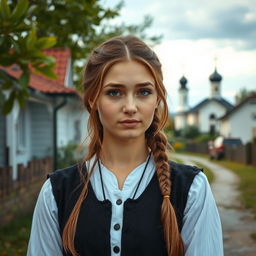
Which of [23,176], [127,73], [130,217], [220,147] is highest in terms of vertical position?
[127,73]

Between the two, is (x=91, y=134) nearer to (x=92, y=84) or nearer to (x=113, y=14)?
(x=92, y=84)

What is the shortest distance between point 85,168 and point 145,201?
0.35 m

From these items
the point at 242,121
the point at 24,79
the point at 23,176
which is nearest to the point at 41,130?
the point at 23,176

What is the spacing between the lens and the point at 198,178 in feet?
6.48

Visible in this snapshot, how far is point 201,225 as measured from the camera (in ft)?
6.20

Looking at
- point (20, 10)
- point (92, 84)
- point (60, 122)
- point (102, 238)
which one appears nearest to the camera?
point (102, 238)

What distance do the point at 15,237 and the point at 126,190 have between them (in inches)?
212

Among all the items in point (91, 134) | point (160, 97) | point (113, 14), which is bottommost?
point (91, 134)

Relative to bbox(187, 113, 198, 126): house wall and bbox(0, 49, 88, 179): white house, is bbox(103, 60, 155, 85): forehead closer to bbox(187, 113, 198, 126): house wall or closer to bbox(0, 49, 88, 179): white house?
bbox(0, 49, 88, 179): white house

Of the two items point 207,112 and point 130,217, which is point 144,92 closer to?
point 130,217

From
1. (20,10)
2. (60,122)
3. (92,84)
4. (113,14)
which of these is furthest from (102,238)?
(60,122)

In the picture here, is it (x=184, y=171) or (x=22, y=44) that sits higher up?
(x=22, y=44)

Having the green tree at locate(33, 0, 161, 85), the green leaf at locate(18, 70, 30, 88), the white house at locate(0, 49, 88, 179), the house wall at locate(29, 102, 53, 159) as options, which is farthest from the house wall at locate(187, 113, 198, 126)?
the green leaf at locate(18, 70, 30, 88)

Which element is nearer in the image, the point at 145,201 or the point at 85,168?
the point at 145,201
